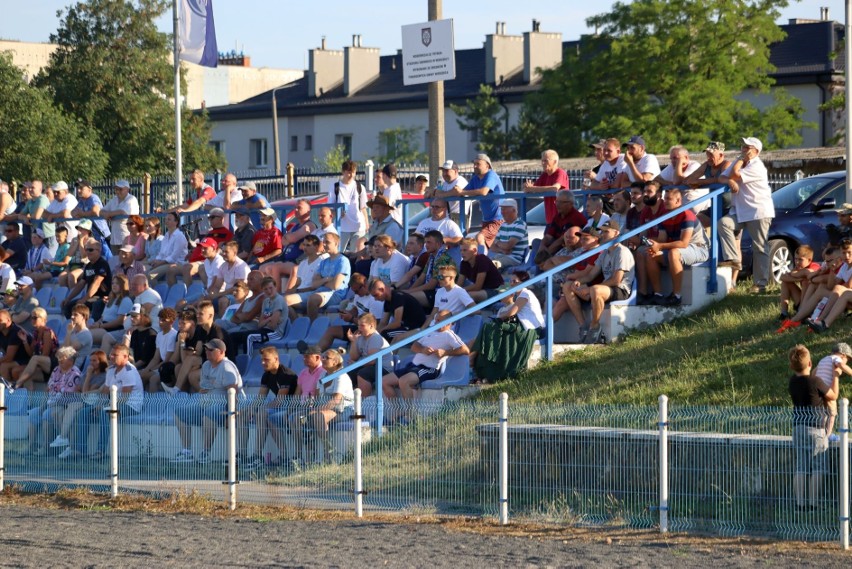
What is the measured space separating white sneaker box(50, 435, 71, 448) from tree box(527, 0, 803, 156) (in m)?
35.9

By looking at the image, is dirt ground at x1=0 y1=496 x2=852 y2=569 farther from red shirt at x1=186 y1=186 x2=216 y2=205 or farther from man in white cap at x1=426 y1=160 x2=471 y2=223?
red shirt at x1=186 y1=186 x2=216 y2=205

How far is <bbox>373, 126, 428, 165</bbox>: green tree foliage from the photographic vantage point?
203 ft

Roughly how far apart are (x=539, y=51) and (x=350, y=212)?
4591cm

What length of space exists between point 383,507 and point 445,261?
4.32m

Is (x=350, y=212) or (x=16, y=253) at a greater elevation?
(x=350, y=212)

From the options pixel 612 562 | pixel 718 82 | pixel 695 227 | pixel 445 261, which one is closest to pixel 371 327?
pixel 445 261

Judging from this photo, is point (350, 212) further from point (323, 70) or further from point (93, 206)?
point (323, 70)

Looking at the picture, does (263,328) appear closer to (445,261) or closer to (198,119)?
(445,261)

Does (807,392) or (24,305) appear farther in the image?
(24,305)

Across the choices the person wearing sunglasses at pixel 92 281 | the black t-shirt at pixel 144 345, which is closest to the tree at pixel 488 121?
the person wearing sunglasses at pixel 92 281

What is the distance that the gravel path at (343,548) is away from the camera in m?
10.8

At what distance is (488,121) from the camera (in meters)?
59.0

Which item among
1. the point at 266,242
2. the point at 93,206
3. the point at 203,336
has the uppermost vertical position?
the point at 93,206

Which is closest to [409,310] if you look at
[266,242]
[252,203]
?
[266,242]
